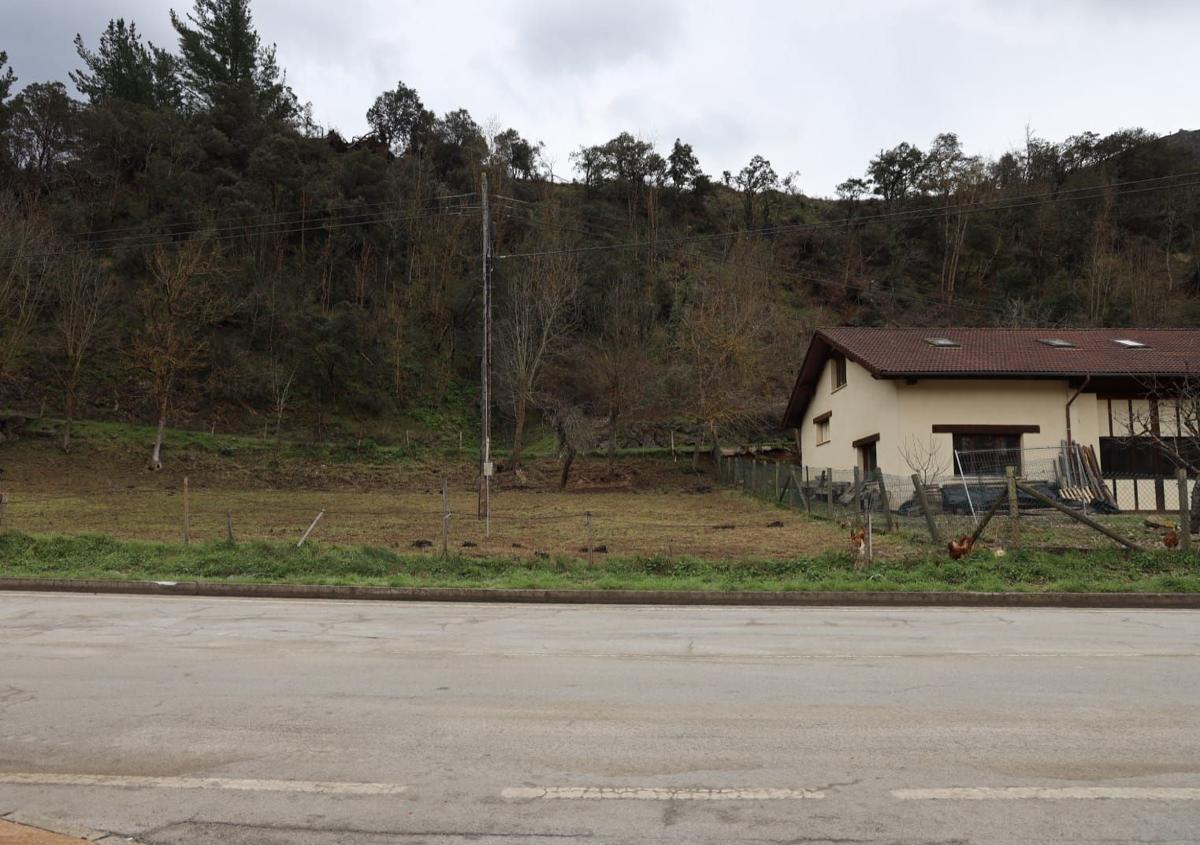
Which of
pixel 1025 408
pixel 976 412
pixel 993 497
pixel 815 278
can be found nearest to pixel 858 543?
pixel 993 497

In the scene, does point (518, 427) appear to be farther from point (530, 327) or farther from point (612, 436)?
point (530, 327)

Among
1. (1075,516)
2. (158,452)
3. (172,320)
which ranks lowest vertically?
(1075,516)

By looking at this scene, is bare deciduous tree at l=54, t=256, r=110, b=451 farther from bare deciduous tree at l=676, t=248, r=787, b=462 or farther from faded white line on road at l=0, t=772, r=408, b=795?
faded white line on road at l=0, t=772, r=408, b=795

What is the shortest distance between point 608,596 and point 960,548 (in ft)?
20.6

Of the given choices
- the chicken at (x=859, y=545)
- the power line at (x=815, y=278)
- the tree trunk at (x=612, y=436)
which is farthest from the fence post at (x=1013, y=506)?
the power line at (x=815, y=278)

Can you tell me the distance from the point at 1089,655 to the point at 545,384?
4421cm

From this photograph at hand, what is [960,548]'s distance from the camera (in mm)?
15250

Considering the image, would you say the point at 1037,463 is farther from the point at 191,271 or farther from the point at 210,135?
the point at 210,135

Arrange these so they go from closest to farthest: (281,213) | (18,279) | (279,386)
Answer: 1. (18,279)
2. (279,386)
3. (281,213)

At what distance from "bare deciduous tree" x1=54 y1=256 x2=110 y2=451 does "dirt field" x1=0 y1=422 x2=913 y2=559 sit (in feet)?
13.5

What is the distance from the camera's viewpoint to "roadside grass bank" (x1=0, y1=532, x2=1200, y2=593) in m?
13.8

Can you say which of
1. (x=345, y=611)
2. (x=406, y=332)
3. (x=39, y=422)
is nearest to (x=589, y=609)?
(x=345, y=611)

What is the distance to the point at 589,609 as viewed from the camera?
1273 cm

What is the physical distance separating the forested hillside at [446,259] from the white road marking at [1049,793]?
34410mm
